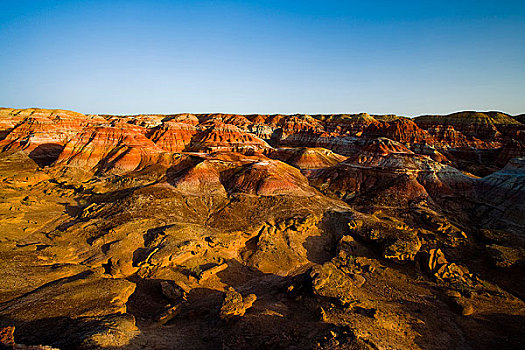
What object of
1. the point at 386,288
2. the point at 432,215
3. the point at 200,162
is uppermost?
the point at 200,162

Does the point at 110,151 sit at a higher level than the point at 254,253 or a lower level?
higher

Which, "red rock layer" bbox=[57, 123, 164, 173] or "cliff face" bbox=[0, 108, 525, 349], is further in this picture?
"red rock layer" bbox=[57, 123, 164, 173]

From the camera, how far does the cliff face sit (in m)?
14.9

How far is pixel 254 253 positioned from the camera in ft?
87.1

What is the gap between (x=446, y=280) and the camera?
2203cm

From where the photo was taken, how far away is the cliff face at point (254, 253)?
14.9m

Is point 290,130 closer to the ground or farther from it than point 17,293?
farther from it

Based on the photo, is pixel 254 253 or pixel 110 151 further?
pixel 110 151

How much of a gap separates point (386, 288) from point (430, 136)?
88.8 m

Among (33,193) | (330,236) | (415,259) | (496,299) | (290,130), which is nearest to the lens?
(496,299)

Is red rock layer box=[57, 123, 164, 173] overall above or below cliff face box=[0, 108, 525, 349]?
above

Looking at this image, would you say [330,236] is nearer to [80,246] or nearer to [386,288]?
[386,288]

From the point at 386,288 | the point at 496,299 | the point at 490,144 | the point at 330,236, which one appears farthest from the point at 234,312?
the point at 490,144

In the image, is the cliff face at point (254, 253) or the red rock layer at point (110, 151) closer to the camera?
the cliff face at point (254, 253)
